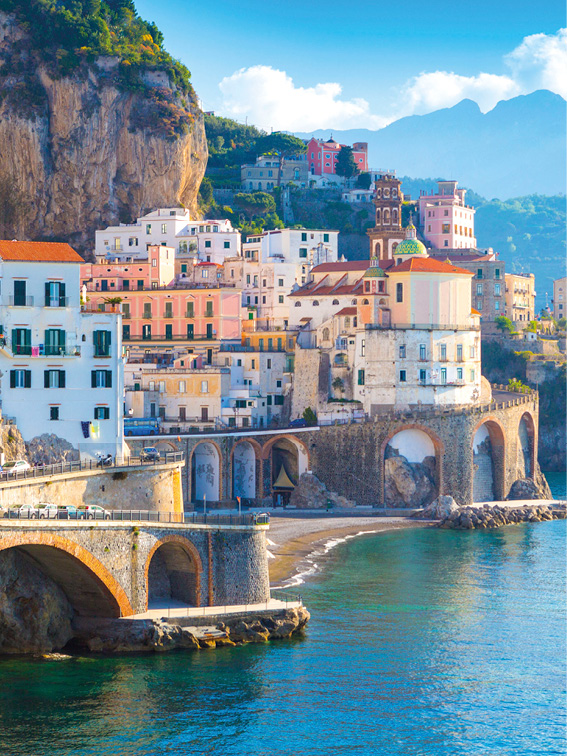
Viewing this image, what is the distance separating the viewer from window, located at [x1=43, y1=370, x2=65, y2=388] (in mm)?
72062

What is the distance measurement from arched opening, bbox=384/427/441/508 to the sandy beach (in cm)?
391

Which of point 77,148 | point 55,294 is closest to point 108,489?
point 55,294

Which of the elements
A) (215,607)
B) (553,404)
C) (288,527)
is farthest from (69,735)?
(553,404)

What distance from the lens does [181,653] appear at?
2352 inches

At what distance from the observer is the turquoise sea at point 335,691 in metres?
50.7

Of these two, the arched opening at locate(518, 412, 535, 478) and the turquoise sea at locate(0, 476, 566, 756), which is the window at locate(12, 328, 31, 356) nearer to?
the turquoise sea at locate(0, 476, 566, 756)

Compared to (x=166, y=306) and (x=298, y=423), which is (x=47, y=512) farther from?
(x=166, y=306)

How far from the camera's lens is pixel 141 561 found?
6053 centimetres

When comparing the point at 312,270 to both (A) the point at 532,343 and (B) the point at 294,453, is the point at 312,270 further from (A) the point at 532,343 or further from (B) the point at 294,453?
(A) the point at 532,343

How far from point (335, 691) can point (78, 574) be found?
12550 mm

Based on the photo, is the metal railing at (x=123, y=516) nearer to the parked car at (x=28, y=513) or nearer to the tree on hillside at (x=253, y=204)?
the parked car at (x=28, y=513)

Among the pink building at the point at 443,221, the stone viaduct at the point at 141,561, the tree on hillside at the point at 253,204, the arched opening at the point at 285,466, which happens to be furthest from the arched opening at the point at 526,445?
the pink building at the point at 443,221

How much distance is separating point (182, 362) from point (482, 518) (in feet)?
95.4

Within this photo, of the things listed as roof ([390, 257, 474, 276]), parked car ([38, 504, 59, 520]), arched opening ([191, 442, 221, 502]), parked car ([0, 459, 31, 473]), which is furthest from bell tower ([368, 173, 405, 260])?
parked car ([38, 504, 59, 520])
